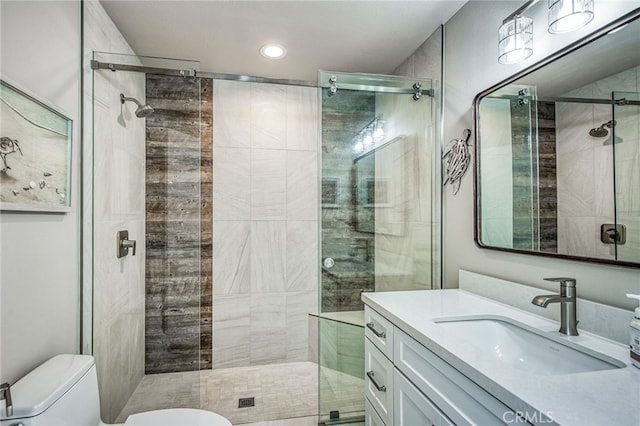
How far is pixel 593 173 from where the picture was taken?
109cm

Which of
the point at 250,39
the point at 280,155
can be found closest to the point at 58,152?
the point at 250,39

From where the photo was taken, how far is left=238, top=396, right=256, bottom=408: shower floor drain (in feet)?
7.00

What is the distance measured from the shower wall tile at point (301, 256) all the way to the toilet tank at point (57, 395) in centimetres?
160

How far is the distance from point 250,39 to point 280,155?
908 millimetres

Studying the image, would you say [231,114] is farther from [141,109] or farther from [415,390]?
[415,390]

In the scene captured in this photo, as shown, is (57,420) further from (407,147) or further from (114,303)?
(407,147)

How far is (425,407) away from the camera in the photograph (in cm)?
101

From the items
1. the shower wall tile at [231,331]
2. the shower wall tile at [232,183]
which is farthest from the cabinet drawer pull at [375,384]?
the shower wall tile at [232,183]

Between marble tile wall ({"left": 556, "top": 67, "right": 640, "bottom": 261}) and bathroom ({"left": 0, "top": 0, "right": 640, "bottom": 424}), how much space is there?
93 millimetres

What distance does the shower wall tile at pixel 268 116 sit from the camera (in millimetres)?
2734

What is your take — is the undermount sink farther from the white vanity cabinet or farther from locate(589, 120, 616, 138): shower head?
locate(589, 120, 616, 138): shower head

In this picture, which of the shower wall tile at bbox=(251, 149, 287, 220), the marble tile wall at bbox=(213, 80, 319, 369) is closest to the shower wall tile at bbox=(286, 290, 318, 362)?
the marble tile wall at bbox=(213, 80, 319, 369)

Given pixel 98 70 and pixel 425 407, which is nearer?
pixel 425 407

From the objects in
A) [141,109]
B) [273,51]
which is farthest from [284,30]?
[141,109]
